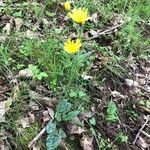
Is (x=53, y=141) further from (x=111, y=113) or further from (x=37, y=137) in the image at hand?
(x=111, y=113)

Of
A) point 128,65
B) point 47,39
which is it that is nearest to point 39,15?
point 47,39

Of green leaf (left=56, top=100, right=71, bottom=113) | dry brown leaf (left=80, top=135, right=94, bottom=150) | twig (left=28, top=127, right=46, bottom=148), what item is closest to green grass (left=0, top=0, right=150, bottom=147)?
twig (left=28, top=127, right=46, bottom=148)

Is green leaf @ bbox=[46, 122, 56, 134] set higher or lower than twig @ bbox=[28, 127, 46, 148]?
higher

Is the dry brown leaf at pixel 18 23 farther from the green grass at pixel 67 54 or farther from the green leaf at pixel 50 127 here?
the green leaf at pixel 50 127

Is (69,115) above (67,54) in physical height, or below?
below

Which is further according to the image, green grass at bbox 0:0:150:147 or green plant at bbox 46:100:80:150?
green grass at bbox 0:0:150:147

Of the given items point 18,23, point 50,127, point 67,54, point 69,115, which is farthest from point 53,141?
point 18,23

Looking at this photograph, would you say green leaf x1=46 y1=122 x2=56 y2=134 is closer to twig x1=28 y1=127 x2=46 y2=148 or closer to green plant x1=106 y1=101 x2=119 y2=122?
twig x1=28 y1=127 x2=46 y2=148
